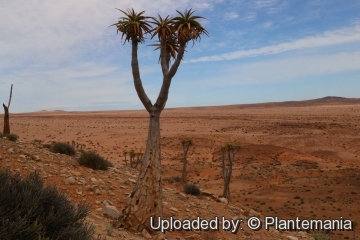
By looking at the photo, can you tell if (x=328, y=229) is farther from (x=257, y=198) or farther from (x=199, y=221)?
(x=199, y=221)

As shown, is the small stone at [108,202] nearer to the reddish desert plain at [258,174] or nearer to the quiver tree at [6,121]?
the reddish desert plain at [258,174]

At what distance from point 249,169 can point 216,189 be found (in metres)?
9.43

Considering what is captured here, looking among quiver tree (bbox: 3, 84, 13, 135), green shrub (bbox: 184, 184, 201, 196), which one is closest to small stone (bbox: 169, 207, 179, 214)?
green shrub (bbox: 184, 184, 201, 196)

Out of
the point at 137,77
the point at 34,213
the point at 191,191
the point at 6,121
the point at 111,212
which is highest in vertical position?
the point at 137,77

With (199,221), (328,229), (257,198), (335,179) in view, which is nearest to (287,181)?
(335,179)

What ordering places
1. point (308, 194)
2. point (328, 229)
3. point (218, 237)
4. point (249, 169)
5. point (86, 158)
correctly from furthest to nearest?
point (249, 169), point (308, 194), point (328, 229), point (86, 158), point (218, 237)

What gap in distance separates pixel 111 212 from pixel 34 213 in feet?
16.5

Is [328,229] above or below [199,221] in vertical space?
below

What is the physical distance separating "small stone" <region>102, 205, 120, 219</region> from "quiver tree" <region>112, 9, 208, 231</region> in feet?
1.94

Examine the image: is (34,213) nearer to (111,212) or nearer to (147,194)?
(147,194)

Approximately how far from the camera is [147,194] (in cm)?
855

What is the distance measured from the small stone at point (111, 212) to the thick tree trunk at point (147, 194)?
591 millimetres

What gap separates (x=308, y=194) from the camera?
25.0 meters

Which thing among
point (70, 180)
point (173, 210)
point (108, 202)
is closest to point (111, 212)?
point (108, 202)
